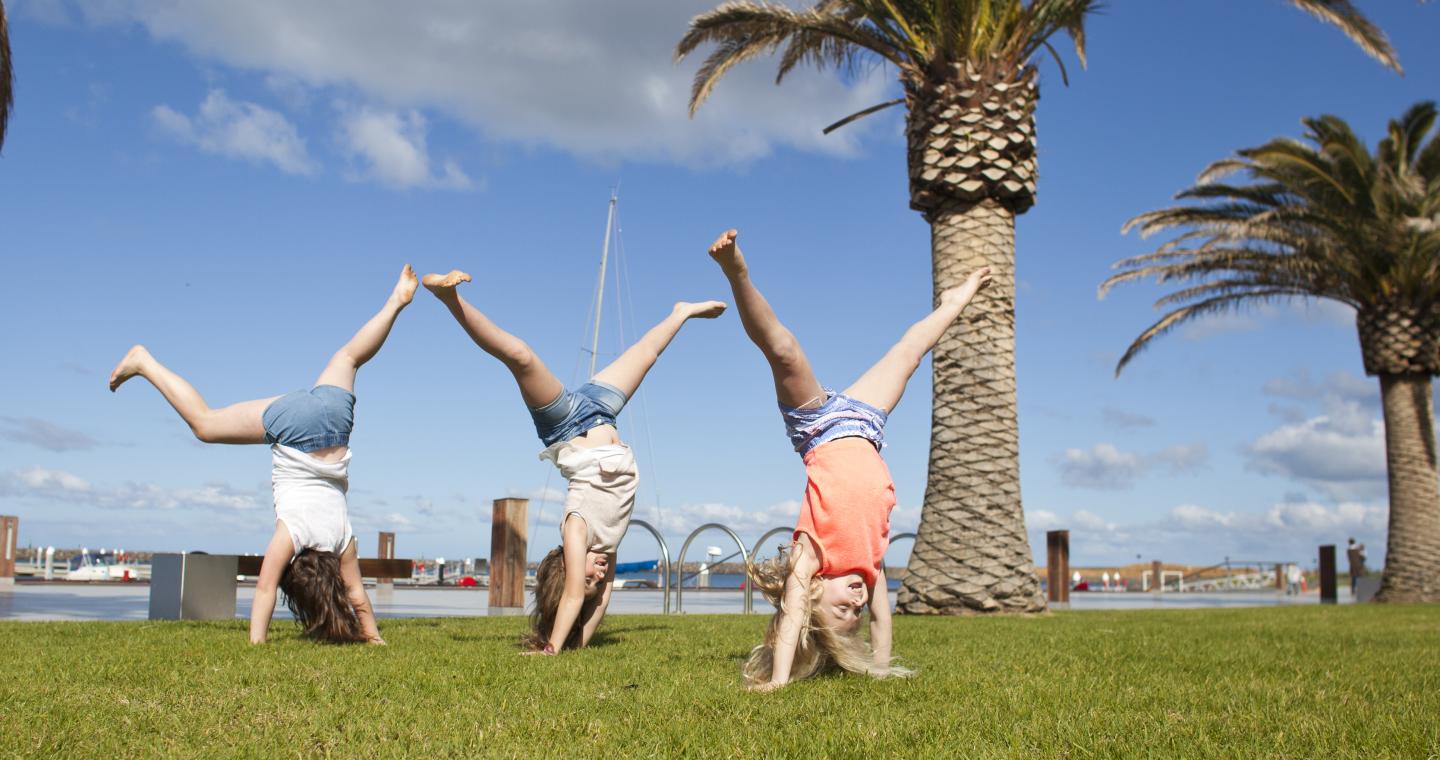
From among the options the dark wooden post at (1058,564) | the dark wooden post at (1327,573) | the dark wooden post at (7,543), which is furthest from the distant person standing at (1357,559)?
the dark wooden post at (7,543)

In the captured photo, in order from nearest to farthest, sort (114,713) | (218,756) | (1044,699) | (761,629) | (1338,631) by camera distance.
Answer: (218,756) < (114,713) < (1044,699) < (761,629) < (1338,631)

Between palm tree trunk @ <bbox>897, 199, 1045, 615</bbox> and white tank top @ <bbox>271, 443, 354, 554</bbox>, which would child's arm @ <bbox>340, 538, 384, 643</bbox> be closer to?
white tank top @ <bbox>271, 443, 354, 554</bbox>

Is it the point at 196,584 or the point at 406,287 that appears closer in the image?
the point at 406,287

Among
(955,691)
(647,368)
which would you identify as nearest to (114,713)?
(955,691)

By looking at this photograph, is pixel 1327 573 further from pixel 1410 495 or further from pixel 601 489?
pixel 601 489

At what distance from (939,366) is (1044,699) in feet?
31.7

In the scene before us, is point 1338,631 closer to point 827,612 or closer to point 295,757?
point 827,612

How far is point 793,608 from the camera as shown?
5.29m

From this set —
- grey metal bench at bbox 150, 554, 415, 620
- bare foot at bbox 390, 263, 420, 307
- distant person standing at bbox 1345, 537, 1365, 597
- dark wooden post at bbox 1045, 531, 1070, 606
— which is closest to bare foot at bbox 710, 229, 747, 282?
bare foot at bbox 390, 263, 420, 307

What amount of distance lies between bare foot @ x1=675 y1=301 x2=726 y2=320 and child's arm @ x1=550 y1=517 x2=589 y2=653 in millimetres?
1750

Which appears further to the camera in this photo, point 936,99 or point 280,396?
point 936,99

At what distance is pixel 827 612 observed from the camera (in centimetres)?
539

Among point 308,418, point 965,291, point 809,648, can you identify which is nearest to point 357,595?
point 308,418

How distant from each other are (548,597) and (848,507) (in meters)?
2.38
